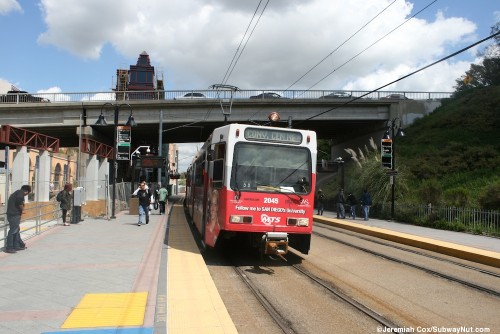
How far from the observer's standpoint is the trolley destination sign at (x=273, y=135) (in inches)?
407

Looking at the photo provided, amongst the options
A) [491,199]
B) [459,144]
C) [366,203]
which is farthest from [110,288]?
[459,144]

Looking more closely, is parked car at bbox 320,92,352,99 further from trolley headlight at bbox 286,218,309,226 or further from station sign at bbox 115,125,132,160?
trolley headlight at bbox 286,218,309,226

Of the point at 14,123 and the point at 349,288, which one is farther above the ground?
the point at 14,123

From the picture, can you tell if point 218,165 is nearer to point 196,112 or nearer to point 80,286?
point 80,286

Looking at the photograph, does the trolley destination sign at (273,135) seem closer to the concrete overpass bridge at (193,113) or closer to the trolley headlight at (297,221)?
the trolley headlight at (297,221)

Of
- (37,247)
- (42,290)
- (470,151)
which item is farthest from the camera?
(470,151)

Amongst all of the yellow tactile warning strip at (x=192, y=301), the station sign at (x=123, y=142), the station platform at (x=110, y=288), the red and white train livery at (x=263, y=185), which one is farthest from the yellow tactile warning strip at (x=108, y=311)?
the station sign at (x=123, y=142)

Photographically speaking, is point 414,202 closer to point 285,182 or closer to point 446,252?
point 446,252

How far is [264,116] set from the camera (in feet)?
132

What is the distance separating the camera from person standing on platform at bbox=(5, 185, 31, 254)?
416 inches

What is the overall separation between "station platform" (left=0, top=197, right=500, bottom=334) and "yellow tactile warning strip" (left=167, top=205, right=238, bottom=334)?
12 mm

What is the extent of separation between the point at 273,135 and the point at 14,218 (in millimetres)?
6512

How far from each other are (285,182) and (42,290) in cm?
552

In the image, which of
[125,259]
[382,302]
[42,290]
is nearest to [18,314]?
[42,290]
